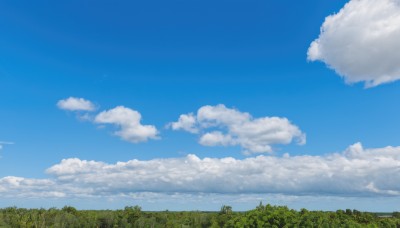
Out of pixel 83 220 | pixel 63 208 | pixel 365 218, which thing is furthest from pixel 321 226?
pixel 63 208

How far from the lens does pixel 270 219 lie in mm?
17500

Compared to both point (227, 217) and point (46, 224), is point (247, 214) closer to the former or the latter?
point (227, 217)

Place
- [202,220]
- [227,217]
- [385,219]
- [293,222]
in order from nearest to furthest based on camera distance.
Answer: [293,222]
[227,217]
[202,220]
[385,219]

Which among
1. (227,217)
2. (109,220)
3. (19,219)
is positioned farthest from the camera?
(19,219)

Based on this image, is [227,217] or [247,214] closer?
[247,214]

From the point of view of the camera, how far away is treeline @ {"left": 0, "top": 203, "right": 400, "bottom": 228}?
17562 mm

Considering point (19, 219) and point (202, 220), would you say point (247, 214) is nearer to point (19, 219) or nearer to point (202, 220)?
point (202, 220)

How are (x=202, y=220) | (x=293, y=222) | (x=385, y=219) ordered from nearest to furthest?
(x=293, y=222)
(x=202, y=220)
(x=385, y=219)

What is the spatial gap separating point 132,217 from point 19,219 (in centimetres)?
898

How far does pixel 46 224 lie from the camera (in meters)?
26.9

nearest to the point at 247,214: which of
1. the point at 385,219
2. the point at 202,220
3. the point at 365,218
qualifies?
the point at 202,220

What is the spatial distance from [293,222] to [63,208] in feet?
63.8

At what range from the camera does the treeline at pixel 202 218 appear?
691 inches

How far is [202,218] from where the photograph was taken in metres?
22.0
